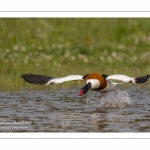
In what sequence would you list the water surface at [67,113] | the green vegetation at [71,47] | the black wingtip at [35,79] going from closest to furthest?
the water surface at [67,113], the black wingtip at [35,79], the green vegetation at [71,47]

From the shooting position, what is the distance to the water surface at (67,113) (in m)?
8.74

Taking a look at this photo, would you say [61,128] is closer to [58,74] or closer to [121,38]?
[58,74]

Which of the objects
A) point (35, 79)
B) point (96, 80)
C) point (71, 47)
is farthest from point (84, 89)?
point (71, 47)

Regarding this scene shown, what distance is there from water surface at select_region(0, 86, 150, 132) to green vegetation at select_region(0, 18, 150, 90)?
1.56 meters

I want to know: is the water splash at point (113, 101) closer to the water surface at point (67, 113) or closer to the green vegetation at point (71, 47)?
the water surface at point (67, 113)

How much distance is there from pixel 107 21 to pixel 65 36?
63.3 inches

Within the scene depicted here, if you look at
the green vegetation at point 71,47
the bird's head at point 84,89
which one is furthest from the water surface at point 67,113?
the green vegetation at point 71,47

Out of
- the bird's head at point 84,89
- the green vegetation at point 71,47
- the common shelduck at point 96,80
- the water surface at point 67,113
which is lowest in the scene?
the water surface at point 67,113

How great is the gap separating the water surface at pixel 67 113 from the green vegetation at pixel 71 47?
1.56m

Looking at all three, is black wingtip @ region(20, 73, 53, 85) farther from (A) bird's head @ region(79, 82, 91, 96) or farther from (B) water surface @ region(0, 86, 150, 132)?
(A) bird's head @ region(79, 82, 91, 96)

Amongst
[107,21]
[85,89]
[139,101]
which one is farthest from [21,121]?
[107,21]

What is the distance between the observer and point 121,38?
17.2 m

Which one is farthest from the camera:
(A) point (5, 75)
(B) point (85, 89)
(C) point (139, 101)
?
(A) point (5, 75)
